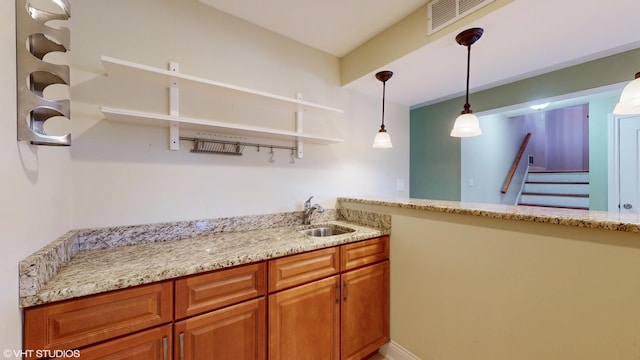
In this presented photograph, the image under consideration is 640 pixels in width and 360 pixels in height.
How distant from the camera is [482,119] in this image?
3.85 metres

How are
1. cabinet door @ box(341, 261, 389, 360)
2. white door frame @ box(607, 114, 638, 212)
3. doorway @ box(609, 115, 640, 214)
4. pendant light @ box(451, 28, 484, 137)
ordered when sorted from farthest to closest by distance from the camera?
white door frame @ box(607, 114, 638, 212), doorway @ box(609, 115, 640, 214), cabinet door @ box(341, 261, 389, 360), pendant light @ box(451, 28, 484, 137)

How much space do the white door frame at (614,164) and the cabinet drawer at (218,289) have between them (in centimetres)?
415

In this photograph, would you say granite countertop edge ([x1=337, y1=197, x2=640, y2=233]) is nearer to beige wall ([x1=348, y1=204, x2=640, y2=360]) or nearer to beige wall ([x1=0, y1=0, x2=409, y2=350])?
beige wall ([x1=348, y1=204, x2=640, y2=360])

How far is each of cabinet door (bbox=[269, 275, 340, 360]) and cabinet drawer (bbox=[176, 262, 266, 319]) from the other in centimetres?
14

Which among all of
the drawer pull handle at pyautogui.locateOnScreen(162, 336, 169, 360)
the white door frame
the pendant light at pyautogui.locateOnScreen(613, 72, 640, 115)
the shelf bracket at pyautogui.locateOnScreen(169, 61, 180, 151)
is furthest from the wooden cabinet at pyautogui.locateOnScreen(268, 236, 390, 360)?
the white door frame

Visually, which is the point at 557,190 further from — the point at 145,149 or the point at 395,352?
the point at 145,149

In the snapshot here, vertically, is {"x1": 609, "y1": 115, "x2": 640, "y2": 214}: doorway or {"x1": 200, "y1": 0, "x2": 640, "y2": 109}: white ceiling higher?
{"x1": 200, "y1": 0, "x2": 640, "y2": 109}: white ceiling

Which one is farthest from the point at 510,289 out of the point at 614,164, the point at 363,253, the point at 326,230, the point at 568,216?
the point at 614,164

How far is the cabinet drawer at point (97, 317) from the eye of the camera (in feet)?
2.70

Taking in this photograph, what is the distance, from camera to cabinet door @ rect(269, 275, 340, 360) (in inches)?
52.0

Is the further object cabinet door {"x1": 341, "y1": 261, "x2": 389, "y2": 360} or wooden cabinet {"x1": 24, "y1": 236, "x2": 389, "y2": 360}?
cabinet door {"x1": 341, "y1": 261, "x2": 389, "y2": 360}

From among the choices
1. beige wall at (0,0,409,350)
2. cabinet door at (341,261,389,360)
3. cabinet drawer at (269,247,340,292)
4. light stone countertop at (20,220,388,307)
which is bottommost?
cabinet door at (341,261,389,360)

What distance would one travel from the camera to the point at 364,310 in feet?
5.58

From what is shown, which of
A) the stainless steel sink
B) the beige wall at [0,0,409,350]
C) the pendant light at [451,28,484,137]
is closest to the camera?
the beige wall at [0,0,409,350]
